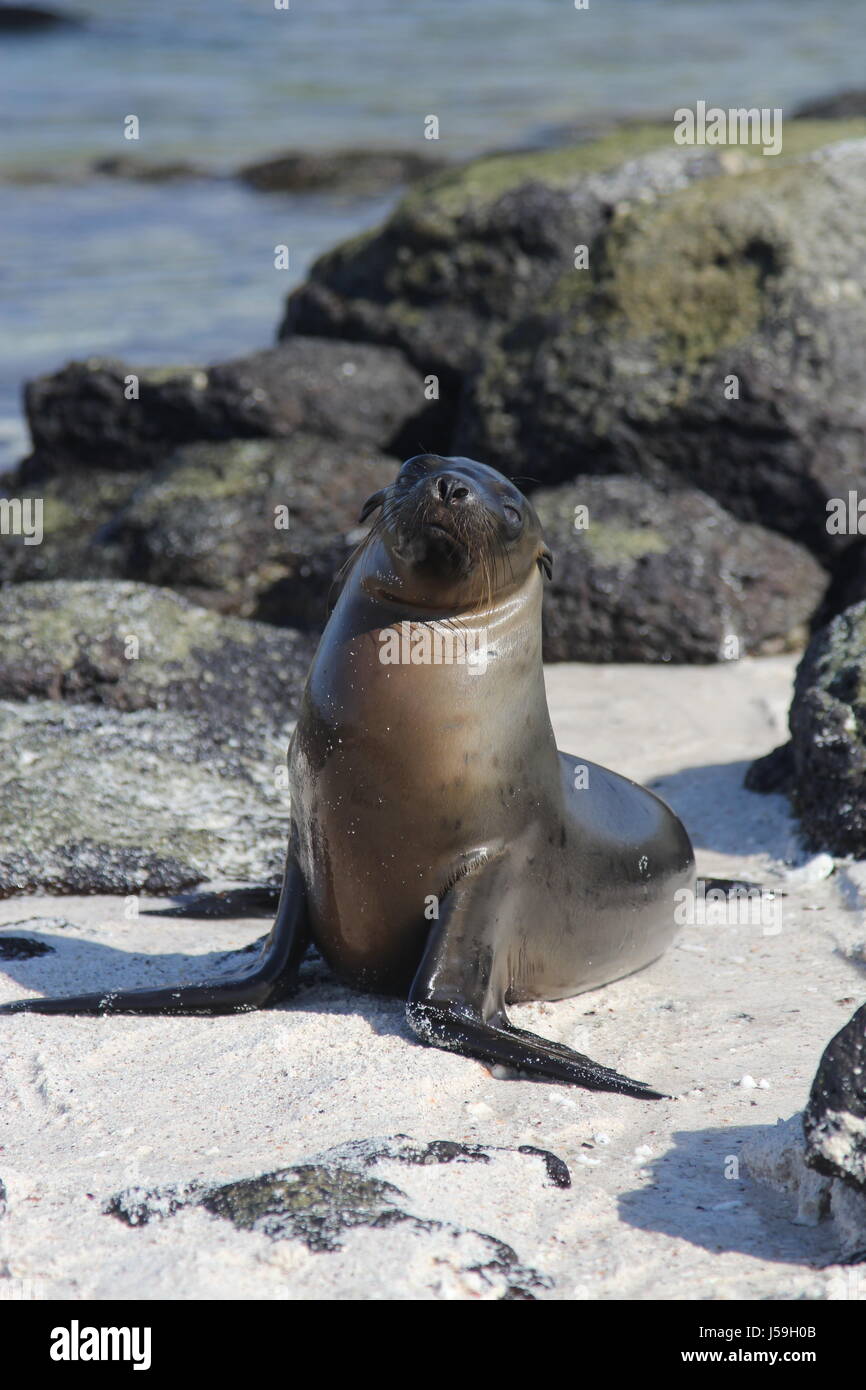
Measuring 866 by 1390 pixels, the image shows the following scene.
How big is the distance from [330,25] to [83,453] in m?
28.1

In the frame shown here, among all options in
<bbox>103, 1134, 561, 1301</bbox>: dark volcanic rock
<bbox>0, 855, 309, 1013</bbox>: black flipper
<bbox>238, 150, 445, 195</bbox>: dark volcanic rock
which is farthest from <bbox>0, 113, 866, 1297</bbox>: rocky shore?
<bbox>238, 150, 445, 195</bbox>: dark volcanic rock

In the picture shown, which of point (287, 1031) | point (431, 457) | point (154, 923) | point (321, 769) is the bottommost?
point (154, 923)

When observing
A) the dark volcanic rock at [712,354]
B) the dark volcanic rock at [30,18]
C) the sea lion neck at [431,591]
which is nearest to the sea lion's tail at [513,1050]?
the sea lion neck at [431,591]

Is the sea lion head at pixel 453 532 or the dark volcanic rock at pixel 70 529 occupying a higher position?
the sea lion head at pixel 453 532

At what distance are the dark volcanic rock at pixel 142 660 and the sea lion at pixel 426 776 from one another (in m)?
2.35

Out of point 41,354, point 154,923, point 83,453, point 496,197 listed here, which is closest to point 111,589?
point 154,923

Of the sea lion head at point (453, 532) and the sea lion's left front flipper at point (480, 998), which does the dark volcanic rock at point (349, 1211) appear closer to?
the sea lion's left front flipper at point (480, 998)

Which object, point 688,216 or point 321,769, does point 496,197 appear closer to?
point 688,216

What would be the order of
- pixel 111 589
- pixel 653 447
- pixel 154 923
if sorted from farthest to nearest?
pixel 653 447 → pixel 111 589 → pixel 154 923

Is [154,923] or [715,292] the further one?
[715,292]

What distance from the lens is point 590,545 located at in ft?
28.0

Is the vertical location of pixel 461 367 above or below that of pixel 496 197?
below

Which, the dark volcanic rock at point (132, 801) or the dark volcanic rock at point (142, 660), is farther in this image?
the dark volcanic rock at point (142, 660)

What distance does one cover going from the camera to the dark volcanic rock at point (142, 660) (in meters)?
6.92
